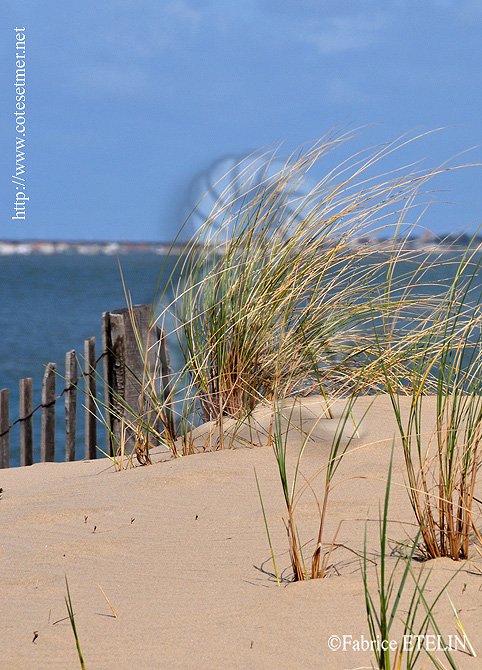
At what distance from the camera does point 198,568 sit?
1911 mm

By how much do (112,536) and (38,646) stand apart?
0.65 metres

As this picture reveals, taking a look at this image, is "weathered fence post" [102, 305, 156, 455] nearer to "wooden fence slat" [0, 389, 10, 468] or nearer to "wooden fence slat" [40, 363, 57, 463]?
"wooden fence slat" [40, 363, 57, 463]

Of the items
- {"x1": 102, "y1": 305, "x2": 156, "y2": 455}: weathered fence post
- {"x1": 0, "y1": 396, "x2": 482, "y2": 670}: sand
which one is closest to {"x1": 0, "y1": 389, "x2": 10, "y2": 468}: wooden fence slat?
{"x1": 102, "y1": 305, "x2": 156, "y2": 455}: weathered fence post

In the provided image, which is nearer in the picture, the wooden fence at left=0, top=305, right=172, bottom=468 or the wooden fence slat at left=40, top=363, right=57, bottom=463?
the wooden fence at left=0, top=305, right=172, bottom=468

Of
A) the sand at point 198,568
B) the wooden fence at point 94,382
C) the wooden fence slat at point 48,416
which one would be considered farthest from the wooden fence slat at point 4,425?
the sand at point 198,568

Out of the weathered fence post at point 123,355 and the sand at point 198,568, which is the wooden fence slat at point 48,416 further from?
the sand at point 198,568

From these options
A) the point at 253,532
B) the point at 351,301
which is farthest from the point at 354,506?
the point at 351,301

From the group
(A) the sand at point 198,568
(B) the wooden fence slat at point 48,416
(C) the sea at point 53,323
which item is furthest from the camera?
(C) the sea at point 53,323

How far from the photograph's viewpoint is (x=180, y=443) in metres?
3.20

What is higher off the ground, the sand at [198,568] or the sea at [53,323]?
the sand at [198,568]

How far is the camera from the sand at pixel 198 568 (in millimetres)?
1474

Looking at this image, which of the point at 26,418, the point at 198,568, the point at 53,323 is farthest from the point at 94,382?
the point at 53,323

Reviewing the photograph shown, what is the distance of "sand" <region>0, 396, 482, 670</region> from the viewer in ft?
4.83

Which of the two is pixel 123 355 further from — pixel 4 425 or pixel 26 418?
pixel 4 425
